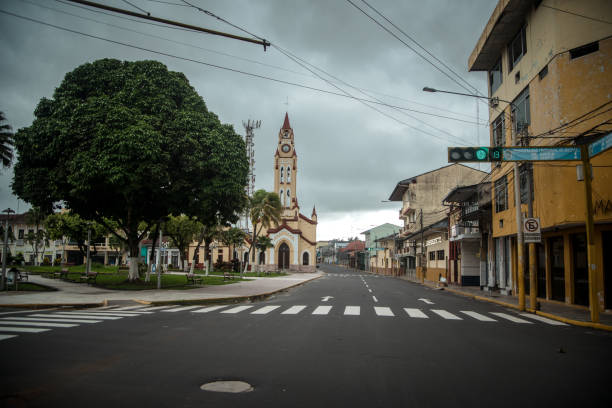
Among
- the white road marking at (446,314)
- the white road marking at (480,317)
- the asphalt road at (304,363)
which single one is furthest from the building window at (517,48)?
the asphalt road at (304,363)

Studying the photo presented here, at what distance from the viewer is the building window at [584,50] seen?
17028mm

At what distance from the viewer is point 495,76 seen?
26.2 meters

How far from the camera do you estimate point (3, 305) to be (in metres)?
14.6

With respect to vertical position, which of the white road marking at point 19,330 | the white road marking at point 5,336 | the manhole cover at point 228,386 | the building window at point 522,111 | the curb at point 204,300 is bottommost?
the curb at point 204,300

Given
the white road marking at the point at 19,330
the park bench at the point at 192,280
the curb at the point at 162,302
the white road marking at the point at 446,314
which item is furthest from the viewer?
the park bench at the point at 192,280

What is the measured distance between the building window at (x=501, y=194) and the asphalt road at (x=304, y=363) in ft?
43.9

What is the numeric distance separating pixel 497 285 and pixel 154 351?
2505 cm

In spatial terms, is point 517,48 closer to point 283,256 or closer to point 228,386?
point 228,386

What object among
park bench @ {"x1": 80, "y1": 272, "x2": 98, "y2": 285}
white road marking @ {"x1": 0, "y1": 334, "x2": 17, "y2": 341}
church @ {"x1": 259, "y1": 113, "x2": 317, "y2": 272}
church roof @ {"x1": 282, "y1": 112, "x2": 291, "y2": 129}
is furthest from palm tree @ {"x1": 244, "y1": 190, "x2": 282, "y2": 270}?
white road marking @ {"x1": 0, "y1": 334, "x2": 17, "y2": 341}

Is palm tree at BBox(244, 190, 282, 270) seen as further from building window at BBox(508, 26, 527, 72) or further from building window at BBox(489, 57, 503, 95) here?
building window at BBox(508, 26, 527, 72)

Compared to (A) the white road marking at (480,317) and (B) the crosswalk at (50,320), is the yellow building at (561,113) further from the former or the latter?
(B) the crosswalk at (50,320)

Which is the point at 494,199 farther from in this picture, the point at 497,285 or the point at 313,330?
the point at 313,330

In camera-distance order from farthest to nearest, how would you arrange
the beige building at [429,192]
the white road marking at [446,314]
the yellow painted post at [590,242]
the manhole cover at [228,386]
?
the beige building at [429,192], the white road marking at [446,314], the yellow painted post at [590,242], the manhole cover at [228,386]

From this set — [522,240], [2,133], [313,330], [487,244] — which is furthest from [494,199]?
[2,133]
